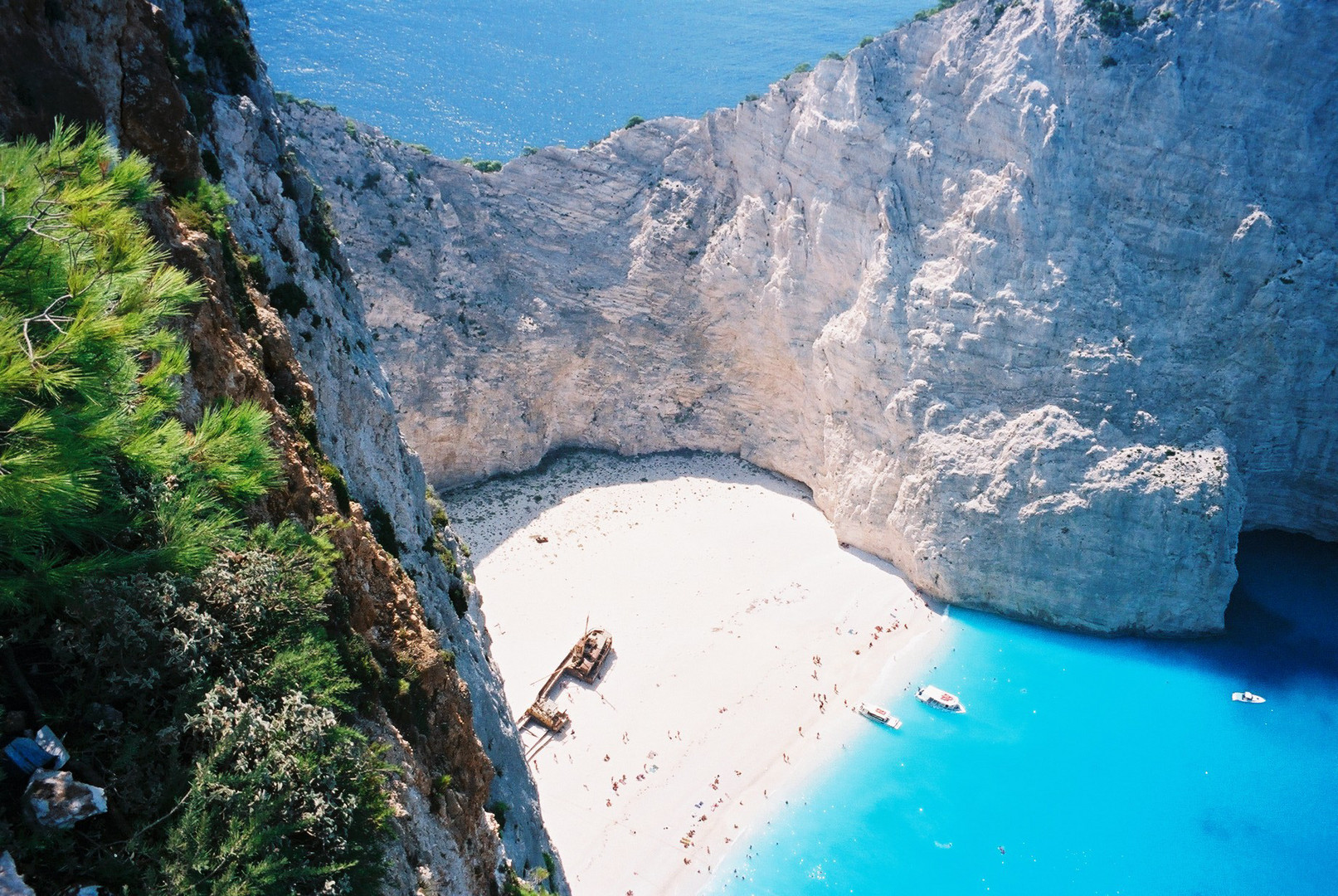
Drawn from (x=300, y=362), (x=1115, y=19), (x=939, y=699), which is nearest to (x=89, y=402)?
(x=300, y=362)

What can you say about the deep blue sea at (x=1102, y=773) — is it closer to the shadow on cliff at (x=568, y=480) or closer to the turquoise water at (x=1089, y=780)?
the turquoise water at (x=1089, y=780)

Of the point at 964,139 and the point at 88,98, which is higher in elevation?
the point at 964,139

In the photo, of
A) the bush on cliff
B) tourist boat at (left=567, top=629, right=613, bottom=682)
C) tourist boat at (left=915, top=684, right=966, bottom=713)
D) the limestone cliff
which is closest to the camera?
the bush on cliff

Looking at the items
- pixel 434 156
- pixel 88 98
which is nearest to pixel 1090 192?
pixel 434 156

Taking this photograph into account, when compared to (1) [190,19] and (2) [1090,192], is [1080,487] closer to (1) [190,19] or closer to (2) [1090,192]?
(2) [1090,192]

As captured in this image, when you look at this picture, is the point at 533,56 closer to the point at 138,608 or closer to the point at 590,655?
the point at 590,655

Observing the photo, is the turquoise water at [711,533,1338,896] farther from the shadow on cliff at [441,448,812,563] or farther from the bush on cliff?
the bush on cliff

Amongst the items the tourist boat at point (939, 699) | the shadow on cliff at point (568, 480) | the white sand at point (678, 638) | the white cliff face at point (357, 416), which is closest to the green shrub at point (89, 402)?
the white cliff face at point (357, 416)

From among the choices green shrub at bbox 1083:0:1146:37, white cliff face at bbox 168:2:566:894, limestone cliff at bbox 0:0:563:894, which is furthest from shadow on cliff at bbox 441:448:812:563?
green shrub at bbox 1083:0:1146:37
